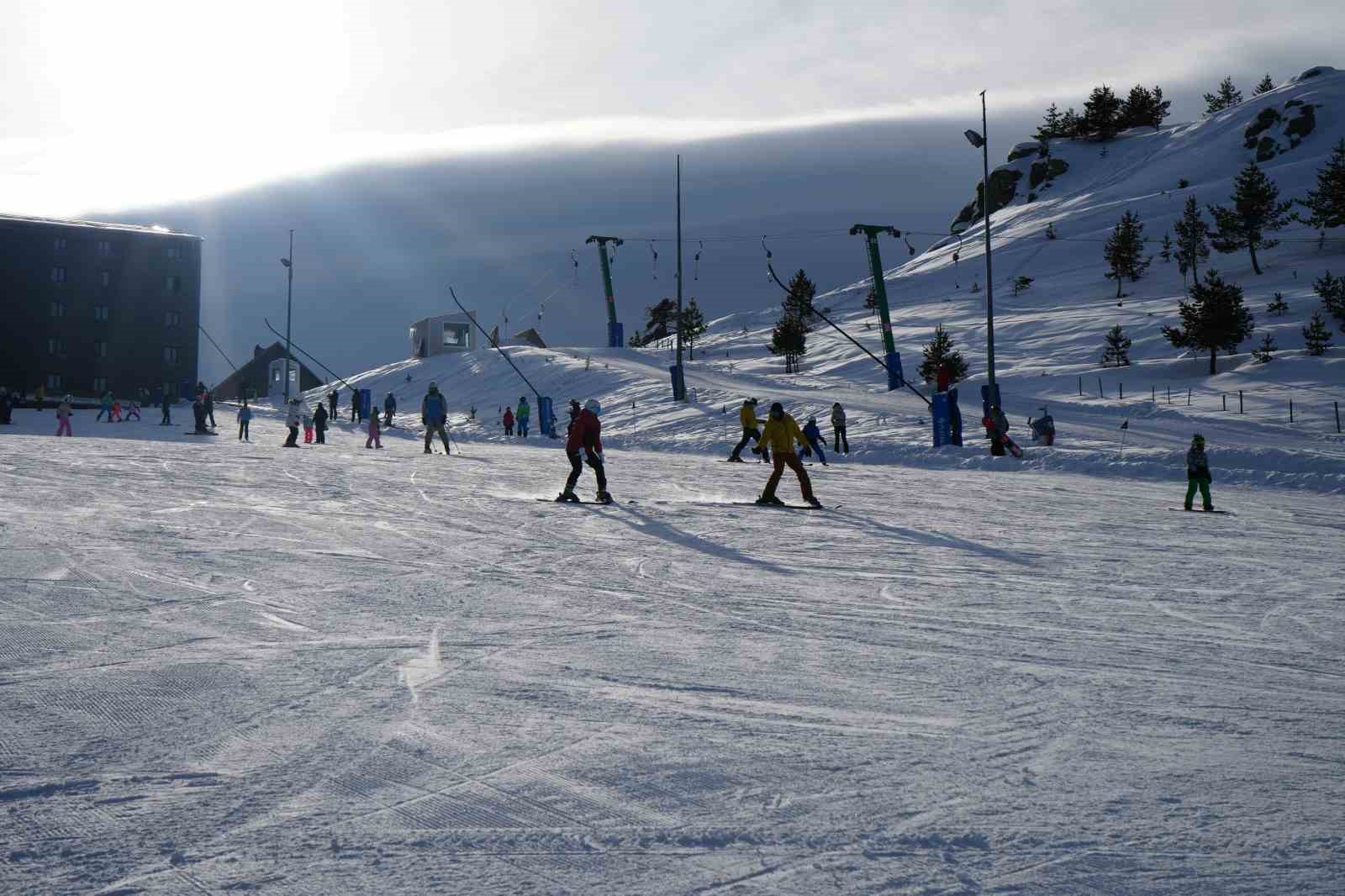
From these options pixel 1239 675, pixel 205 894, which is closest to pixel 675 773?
pixel 205 894

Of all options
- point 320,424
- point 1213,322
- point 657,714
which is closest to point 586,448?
point 657,714

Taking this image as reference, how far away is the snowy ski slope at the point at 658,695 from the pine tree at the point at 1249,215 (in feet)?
170

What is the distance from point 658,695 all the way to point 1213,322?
45.1 meters

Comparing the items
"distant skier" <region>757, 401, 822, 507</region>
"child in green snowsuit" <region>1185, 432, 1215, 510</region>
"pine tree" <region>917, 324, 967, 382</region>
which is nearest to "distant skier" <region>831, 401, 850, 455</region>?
"child in green snowsuit" <region>1185, 432, 1215, 510</region>

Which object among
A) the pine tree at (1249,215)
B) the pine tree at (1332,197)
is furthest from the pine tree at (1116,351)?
the pine tree at (1249,215)

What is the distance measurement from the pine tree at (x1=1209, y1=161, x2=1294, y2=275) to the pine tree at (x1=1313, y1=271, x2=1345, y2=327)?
34.5 feet

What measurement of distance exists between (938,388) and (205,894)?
29.1 metres

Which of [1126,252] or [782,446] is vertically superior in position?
[1126,252]

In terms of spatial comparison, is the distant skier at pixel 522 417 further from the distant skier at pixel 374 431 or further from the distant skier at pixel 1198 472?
the distant skier at pixel 1198 472

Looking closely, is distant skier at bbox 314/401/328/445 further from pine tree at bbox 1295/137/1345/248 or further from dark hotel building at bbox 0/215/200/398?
pine tree at bbox 1295/137/1345/248

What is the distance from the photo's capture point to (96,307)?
228 ft

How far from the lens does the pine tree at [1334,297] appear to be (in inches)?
1982

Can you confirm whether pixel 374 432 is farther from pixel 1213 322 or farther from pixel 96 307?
pixel 96 307

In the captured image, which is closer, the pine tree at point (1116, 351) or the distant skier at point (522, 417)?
the distant skier at point (522, 417)
